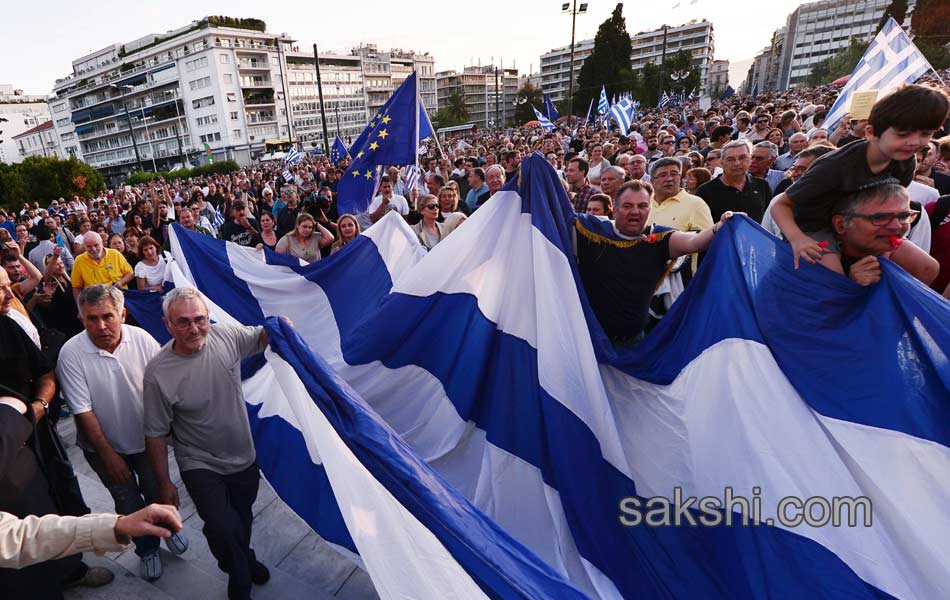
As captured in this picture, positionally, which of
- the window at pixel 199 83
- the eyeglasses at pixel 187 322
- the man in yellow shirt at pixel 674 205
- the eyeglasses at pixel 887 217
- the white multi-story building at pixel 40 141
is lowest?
the eyeglasses at pixel 187 322

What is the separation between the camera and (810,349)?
2084mm

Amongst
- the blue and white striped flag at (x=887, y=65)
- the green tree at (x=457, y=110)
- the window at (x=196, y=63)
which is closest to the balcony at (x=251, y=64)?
the window at (x=196, y=63)

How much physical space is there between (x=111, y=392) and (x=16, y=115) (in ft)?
435

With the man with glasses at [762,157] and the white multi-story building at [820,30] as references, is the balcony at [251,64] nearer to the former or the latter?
the man with glasses at [762,157]

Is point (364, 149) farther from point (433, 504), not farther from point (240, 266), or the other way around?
point (433, 504)

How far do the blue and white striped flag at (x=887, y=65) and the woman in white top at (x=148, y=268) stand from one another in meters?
8.79

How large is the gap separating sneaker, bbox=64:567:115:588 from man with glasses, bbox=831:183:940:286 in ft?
14.1

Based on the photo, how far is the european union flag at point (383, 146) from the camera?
6.88m

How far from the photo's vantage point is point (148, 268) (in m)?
5.44

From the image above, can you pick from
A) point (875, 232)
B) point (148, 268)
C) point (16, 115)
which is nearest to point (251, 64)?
point (16, 115)

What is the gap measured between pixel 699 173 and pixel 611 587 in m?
4.65

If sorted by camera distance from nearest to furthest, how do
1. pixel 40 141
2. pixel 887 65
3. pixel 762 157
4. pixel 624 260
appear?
pixel 624 260 → pixel 762 157 → pixel 887 65 → pixel 40 141

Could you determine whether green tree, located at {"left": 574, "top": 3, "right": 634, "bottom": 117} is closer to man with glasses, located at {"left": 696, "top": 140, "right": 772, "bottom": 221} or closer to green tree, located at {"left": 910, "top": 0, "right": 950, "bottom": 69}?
green tree, located at {"left": 910, "top": 0, "right": 950, "bottom": 69}

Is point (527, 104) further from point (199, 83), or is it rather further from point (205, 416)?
point (205, 416)
